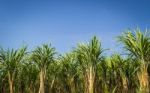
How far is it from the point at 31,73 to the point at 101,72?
5040 mm

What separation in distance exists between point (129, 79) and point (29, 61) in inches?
258

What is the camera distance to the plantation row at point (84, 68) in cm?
1605

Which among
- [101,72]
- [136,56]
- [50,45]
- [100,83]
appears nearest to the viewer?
[136,56]

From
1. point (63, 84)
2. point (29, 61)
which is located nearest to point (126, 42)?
point (29, 61)

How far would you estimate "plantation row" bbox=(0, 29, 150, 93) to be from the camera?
16047mm

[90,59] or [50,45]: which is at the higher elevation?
[50,45]

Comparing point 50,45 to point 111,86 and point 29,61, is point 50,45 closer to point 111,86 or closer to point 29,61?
point 29,61

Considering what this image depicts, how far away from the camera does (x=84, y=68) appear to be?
2123 cm

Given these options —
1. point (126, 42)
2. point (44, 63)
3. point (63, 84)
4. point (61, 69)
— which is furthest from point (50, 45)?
point (126, 42)

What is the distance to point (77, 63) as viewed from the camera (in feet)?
73.2

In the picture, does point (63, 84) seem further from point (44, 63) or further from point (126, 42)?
point (126, 42)

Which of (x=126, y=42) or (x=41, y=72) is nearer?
(x=126, y=42)

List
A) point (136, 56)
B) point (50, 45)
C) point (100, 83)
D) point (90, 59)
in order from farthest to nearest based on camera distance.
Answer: point (100, 83) → point (50, 45) → point (90, 59) → point (136, 56)

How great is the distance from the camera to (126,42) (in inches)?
643
